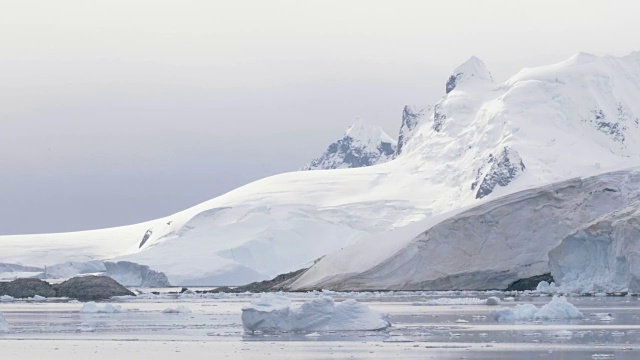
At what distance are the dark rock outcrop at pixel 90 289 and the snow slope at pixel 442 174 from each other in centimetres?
4236

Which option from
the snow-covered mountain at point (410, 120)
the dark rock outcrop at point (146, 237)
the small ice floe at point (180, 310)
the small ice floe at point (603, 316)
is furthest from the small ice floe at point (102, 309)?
the snow-covered mountain at point (410, 120)

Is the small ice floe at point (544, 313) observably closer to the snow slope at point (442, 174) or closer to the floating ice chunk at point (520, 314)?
the floating ice chunk at point (520, 314)

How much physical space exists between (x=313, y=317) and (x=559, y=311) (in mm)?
6047

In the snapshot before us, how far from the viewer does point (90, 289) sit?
63.9 meters

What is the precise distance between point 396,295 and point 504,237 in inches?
294

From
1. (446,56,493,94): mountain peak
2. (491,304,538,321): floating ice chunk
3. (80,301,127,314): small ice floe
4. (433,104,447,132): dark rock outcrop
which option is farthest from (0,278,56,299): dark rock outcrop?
(446,56,493,94): mountain peak

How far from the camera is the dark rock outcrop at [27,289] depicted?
65.2 metres

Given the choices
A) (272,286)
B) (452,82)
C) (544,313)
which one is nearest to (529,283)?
(272,286)

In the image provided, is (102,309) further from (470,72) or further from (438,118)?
(470,72)

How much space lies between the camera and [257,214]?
12444 cm

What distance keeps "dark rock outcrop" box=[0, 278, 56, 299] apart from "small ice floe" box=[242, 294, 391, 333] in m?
38.5

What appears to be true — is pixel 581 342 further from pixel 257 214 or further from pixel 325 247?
pixel 257 214

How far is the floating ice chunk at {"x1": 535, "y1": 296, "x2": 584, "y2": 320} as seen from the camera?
30.4 m

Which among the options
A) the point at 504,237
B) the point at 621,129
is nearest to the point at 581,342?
the point at 504,237
